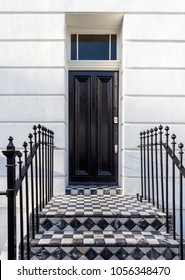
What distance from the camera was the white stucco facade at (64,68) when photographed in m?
4.49

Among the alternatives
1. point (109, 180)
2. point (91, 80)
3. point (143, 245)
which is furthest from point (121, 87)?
point (143, 245)

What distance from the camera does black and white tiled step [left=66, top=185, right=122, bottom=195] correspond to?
177 inches

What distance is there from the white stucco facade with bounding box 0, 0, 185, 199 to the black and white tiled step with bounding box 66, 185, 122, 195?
0.14 m

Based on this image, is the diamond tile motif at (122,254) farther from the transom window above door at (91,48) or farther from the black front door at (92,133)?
the transom window above door at (91,48)

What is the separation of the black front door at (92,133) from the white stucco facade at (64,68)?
19.3 inches

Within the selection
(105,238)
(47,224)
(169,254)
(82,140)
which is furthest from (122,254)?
(82,140)

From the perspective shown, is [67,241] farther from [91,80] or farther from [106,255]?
[91,80]

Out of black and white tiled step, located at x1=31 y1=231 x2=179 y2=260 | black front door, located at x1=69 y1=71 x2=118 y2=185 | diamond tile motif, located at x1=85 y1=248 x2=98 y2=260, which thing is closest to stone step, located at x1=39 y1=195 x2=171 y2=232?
black and white tiled step, located at x1=31 y1=231 x2=179 y2=260

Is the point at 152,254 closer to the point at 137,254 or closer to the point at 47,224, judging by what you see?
the point at 137,254

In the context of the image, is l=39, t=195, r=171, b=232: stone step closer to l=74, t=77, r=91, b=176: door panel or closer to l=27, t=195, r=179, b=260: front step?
l=27, t=195, r=179, b=260: front step

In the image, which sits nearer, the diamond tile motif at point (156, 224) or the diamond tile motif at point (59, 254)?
the diamond tile motif at point (59, 254)

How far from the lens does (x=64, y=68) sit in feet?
14.9

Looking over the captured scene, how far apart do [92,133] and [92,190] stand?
103 centimetres

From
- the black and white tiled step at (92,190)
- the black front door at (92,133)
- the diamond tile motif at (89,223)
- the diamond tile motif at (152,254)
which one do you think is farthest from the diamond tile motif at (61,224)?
the black front door at (92,133)
